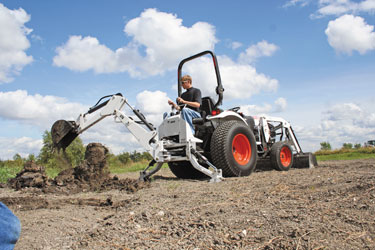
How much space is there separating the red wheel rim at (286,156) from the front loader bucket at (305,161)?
24.1 inches

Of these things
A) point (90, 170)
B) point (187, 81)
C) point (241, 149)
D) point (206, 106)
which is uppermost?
point (187, 81)

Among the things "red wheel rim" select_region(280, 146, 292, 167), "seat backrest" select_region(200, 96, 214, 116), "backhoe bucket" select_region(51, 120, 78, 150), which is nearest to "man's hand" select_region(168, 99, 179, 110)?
"seat backrest" select_region(200, 96, 214, 116)

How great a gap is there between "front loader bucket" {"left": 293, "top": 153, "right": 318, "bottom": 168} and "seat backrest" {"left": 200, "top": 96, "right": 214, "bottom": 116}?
3.52 m

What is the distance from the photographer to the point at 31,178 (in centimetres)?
574

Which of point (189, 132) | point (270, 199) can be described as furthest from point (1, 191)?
point (270, 199)

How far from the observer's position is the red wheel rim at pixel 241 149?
20.1 feet

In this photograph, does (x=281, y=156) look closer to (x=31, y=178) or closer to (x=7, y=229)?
(x=31, y=178)

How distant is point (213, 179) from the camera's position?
5.36 metres

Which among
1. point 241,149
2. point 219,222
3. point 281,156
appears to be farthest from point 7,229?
point 281,156

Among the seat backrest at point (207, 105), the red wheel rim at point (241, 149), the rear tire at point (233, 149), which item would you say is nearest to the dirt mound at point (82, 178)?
the rear tire at point (233, 149)

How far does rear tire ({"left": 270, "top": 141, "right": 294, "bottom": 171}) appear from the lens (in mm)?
7500

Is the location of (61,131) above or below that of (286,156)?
above

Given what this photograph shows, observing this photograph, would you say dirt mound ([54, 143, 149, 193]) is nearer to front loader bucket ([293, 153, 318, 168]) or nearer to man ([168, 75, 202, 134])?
man ([168, 75, 202, 134])

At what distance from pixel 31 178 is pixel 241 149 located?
400cm
